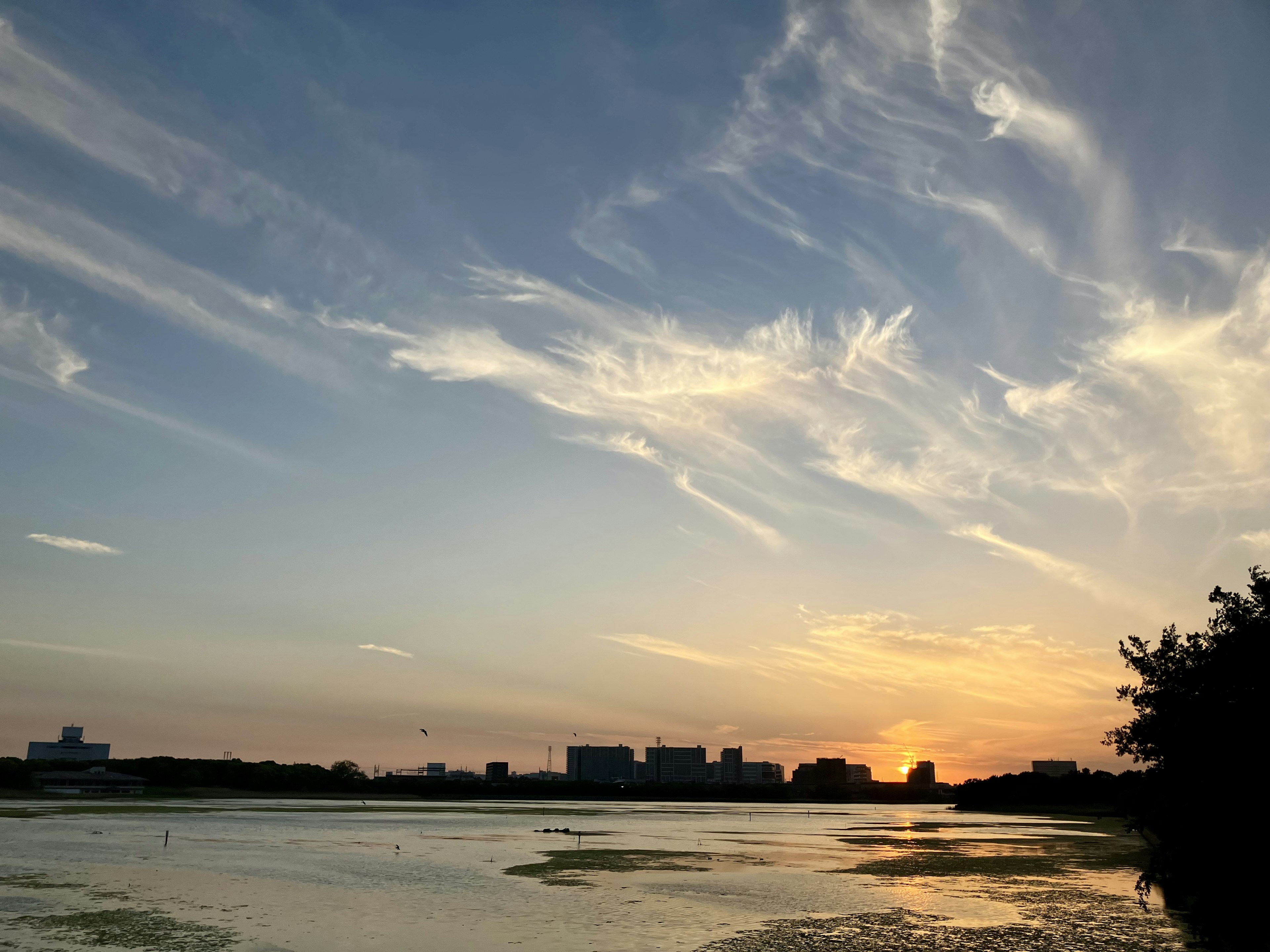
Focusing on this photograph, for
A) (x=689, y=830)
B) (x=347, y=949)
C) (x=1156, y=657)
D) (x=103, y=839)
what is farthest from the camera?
(x=689, y=830)

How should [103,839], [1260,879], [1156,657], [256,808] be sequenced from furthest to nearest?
1. [256,808]
2. [103,839]
3. [1156,657]
4. [1260,879]

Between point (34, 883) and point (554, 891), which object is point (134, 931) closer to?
point (34, 883)

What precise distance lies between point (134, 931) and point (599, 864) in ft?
116

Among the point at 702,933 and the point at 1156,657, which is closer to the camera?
the point at 1156,657

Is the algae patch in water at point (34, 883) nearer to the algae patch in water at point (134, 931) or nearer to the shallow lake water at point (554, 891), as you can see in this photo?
the shallow lake water at point (554, 891)

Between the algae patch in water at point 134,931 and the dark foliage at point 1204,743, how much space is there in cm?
3249

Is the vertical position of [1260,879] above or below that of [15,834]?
above

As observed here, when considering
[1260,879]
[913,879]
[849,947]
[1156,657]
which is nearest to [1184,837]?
[1260,879]

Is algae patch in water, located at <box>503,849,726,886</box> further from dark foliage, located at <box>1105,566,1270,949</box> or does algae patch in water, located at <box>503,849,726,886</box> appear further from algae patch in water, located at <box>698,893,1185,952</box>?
dark foliage, located at <box>1105,566,1270,949</box>

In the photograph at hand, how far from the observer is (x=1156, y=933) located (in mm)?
37781

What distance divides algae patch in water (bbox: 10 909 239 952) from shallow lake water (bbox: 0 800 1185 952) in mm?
139

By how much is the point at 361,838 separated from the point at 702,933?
204ft

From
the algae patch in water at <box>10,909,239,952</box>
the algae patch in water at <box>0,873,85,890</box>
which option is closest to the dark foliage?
the algae patch in water at <box>10,909,239,952</box>

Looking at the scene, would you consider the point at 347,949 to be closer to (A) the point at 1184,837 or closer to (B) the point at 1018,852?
(A) the point at 1184,837
